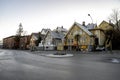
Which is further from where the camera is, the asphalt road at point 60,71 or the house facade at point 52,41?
the house facade at point 52,41

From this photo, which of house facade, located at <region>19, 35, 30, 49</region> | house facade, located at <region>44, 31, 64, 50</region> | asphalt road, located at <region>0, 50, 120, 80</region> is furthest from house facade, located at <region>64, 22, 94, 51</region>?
house facade, located at <region>19, 35, 30, 49</region>

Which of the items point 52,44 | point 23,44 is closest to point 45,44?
point 52,44

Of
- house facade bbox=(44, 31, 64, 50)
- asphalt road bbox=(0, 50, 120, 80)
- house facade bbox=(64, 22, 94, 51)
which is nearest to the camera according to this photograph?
asphalt road bbox=(0, 50, 120, 80)

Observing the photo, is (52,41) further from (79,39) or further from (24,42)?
(24,42)

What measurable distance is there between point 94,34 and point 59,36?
74.2ft

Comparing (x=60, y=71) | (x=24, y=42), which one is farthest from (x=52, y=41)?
(x=60, y=71)

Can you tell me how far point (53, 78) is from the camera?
35.3ft

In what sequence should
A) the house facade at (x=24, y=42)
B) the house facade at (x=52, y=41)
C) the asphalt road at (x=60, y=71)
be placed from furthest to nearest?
1. the house facade at (x=24, y=42)
2. the house facade at (x=52, y=41)
3. the asphalt road at (x=60, y=71)

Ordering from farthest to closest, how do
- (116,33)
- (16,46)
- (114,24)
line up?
(16,46), (114,24), (116,33)

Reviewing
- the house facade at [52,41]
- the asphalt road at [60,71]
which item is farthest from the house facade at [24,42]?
the asphalt road at [60,71]

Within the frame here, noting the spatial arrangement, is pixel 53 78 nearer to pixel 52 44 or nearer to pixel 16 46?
pixel 52 44

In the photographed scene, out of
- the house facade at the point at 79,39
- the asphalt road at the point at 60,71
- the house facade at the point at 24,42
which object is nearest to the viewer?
the asphalt road at the point at 60,71

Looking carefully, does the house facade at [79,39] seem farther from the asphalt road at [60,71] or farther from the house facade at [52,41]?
the asphalt road at [60,71]

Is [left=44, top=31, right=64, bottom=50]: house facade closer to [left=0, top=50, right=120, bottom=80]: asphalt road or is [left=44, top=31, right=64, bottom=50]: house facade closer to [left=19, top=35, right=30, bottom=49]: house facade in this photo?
[left=19, top=35, right=30, bottom=49]: house facade
